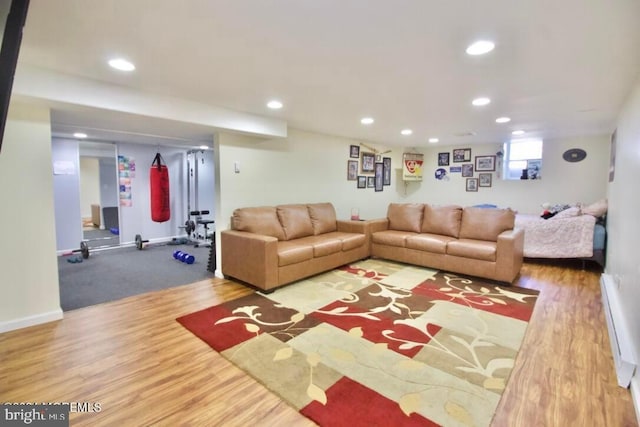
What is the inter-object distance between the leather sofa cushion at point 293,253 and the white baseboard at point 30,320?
209 centimetres

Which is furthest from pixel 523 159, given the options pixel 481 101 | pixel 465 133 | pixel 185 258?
pixel 185 258

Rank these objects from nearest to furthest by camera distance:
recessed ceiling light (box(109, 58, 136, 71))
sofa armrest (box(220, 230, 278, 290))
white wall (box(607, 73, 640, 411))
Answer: white wall (box(607, 73, 640, 411)), recessed ceiling light (box(109, 58, 136, 71)), sofa armrest (box(220, 230, 278, 290))

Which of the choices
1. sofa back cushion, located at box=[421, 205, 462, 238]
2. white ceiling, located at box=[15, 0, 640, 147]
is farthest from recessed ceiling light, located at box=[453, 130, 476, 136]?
white ceiling, located at box=[15, 0, 640, 147]

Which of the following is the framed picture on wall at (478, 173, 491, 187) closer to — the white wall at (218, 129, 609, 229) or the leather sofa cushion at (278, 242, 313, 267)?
the white wall at (218, 129, 609, 229)

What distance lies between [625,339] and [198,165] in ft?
22.2

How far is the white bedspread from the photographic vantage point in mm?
4480

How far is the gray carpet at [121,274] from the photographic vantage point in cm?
345

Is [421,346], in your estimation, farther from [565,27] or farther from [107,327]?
[107,327]

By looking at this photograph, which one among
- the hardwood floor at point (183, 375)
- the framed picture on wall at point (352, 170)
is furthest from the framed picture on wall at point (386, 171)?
the hardwood floor at point (183, 375)

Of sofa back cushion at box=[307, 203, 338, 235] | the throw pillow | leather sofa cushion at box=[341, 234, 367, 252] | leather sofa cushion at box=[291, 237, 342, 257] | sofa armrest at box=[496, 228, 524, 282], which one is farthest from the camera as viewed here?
sofa back cushion at box=[307, 203, 338, 235]

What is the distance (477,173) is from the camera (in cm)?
669

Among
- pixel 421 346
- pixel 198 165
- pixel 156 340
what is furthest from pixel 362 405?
pixel 198 165

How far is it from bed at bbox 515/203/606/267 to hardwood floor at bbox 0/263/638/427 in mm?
1992

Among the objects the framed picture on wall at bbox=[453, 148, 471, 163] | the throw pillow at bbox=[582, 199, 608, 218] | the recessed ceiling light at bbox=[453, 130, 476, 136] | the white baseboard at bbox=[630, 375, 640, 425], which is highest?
the recessed ceiling light at bbox=[453, 130, 476, 136]
